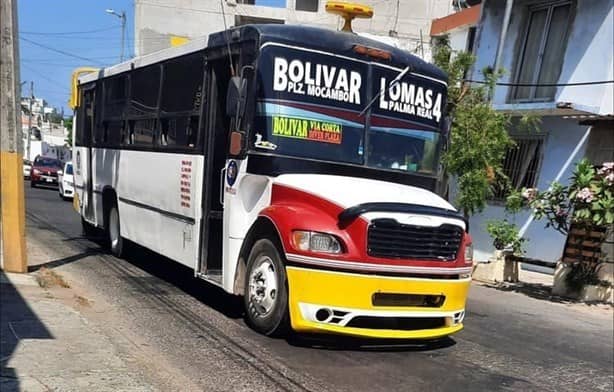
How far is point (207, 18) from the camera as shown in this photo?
8.08 metres

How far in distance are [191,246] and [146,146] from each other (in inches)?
84.5

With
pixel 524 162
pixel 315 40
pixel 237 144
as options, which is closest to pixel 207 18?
pixel 315 40

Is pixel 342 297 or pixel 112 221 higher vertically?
pixel 342 297

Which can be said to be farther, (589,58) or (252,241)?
(589,58)

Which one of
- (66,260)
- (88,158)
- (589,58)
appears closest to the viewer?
(66,260)

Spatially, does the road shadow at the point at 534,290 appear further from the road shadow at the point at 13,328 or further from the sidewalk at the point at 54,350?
the road shadow at the point at 13,328

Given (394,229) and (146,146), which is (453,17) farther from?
(394,229)

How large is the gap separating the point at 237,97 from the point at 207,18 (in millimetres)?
3059

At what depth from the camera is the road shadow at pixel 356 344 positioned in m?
5.42

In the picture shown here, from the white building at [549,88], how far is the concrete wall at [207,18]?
10.7 feet

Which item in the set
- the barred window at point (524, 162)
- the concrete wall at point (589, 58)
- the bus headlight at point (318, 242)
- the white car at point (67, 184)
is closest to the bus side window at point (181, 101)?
the bus headlight at point (318, 242)

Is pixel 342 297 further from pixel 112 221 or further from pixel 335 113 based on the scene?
pixel 112 221

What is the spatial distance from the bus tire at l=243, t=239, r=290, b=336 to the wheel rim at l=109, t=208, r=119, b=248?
14.9ft

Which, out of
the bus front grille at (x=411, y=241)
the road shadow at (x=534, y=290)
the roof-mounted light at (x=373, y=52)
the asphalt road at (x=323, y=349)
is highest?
the roof-mounted light at (x=373, y=52)
